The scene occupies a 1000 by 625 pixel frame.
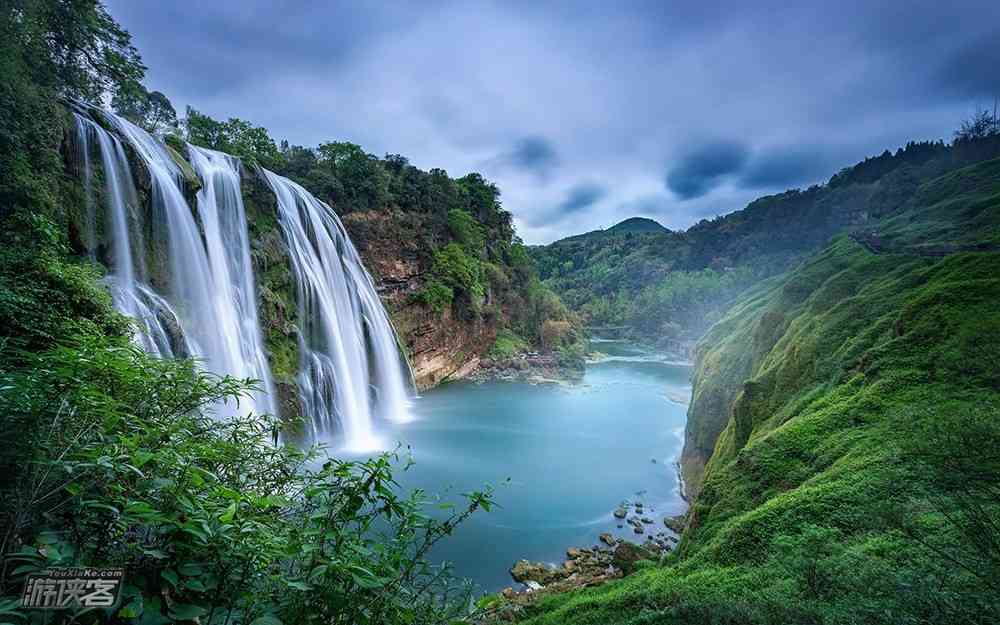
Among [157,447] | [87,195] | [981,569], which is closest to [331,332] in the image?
[87,195]

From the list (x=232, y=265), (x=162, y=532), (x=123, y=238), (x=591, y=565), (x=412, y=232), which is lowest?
(x=591, y=565)

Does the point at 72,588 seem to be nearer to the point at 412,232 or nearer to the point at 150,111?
the point at 412,232

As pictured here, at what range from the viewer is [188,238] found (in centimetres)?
1297

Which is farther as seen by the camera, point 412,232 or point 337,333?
point 412,232

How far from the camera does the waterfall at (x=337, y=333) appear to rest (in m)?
16.9

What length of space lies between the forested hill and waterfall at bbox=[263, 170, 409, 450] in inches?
1633

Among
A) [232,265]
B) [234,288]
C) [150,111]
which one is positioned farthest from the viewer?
[150,111]

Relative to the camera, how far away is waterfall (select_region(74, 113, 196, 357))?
10328 millimetres

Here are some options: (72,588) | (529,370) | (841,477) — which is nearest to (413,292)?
(529,370)

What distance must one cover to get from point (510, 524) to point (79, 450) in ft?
36.5

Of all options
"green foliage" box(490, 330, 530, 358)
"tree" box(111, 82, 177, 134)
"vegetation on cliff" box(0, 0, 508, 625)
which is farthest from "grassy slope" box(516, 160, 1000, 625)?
"tree" box(111, 82, 177, 134)

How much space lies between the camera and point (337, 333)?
19219mm

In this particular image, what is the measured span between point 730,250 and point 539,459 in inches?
3441

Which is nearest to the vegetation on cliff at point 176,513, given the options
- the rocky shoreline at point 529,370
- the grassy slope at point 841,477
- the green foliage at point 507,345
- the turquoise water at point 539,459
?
the turquoise water at point 539,459
